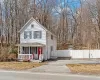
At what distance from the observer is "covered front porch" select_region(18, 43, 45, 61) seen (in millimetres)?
38438

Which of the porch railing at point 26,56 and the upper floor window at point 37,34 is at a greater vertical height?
the upper floor window at point 37,34

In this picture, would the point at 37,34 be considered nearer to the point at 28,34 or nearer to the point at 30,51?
the point at 28,34

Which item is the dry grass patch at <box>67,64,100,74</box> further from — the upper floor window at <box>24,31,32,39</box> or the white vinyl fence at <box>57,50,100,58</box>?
the white vinyl fence at <box>57,50,100,58</box>

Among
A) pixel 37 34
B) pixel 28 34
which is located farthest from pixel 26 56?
pixel 37 34

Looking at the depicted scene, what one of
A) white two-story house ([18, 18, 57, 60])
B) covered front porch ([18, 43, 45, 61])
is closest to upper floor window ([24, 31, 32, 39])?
white two-story house ([18, 18, 57, 60])

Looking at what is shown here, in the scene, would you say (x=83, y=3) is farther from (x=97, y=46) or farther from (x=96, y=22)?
(x=97, y=46)

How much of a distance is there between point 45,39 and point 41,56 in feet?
11.7

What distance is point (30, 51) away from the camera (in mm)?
40406

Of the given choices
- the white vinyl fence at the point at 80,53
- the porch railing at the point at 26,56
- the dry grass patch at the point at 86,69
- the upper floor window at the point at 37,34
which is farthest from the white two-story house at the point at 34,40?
the dry grass patch at the point at 86,69

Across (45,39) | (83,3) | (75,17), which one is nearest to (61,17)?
(75,17)

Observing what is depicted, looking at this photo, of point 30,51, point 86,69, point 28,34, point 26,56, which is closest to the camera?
point 86,69

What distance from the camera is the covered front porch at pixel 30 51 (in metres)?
38.4

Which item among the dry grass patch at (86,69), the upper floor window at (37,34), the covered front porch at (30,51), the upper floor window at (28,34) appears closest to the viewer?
the dry grass patch at (86,69)

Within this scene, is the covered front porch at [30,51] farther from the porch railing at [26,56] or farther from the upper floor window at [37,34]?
the upper floor window at [37,34]
